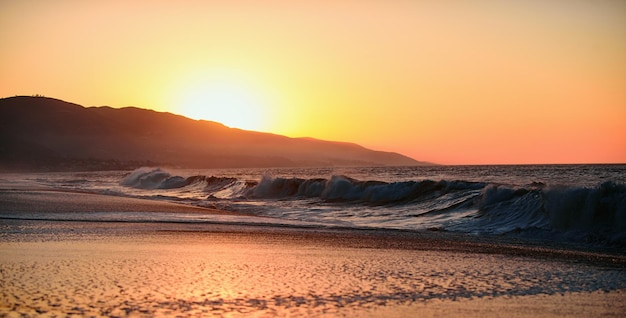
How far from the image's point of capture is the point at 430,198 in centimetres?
2345

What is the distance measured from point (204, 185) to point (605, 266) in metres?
38.0

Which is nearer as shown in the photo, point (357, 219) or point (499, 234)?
point (499, 234)

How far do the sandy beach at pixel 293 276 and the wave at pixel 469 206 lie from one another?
8.90ft

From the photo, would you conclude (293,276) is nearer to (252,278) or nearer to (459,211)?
(252,278)

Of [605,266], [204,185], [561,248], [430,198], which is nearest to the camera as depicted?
[605,266]

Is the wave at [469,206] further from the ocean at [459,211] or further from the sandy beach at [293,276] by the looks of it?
the sandy beach at [293,276]

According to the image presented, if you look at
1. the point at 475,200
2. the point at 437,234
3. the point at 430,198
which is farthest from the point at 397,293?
the point at 430,198

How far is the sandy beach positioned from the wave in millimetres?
2712

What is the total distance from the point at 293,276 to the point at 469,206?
498 inches

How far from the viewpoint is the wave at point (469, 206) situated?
13984mm

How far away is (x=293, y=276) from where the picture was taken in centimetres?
785

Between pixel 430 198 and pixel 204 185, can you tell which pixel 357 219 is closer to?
pixel 430 198

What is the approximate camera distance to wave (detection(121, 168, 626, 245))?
14.0 metres

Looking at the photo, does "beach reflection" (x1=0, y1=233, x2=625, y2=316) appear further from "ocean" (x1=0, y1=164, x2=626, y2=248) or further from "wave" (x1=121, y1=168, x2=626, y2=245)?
"wave" (x1=121, y1=168, x2=626, y2=245)
